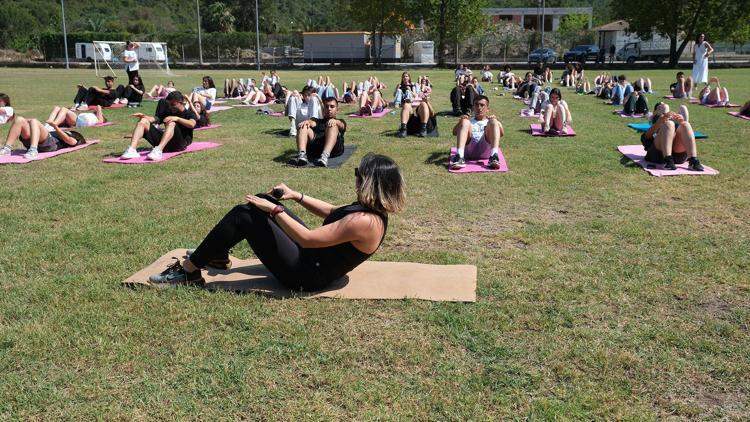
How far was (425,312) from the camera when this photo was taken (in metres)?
4.12

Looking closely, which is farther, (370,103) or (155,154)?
(370,103)

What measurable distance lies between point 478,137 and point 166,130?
497 cm

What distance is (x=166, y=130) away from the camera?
9.80 metres

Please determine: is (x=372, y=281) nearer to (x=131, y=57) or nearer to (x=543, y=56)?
(x=131, y=57)

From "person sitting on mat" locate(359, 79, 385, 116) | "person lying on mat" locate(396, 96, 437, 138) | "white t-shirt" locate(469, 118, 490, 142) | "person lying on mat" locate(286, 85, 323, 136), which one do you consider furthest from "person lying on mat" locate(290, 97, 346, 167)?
"person sitting on mat" locate(359, 79, 385, 116)

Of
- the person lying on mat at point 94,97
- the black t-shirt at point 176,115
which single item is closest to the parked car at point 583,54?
the person lying on mat at point 94,97

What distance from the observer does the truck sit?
160 ft

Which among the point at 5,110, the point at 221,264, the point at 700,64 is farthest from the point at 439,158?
the point at 700,64

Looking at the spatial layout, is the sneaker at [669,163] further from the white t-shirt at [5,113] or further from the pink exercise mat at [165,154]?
the white t-shirt at [5,113]

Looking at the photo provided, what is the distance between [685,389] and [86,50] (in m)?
65.1

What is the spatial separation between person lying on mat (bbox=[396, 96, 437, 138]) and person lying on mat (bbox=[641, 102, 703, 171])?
14.3ft

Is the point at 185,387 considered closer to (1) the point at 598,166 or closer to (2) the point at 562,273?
(2) the point at 562,273

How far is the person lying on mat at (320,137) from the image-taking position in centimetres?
921

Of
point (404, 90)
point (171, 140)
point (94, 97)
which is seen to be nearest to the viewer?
point (171, 140)
